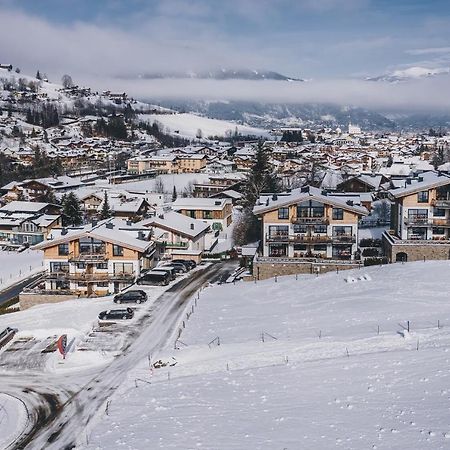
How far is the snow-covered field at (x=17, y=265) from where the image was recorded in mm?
56906

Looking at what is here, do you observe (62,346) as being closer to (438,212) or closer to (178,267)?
(178,267)

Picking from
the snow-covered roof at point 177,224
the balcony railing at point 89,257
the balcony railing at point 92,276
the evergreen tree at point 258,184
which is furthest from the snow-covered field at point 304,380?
the evergreen tree at point 258,184

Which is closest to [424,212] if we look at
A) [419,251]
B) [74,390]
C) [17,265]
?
[419,251]

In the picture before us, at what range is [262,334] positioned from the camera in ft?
92.0

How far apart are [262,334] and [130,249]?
747 inches

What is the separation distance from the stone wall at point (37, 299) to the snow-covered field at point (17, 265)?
1278 cm

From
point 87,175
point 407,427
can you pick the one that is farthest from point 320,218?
point 87,175

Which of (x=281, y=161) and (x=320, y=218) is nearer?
(x=320, y=218)

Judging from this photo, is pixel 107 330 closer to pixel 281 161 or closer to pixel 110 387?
pixel 110 387

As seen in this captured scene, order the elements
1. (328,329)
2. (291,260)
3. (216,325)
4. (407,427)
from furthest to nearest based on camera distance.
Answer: (291,260) < (216,325) < (328,329) < (407,427)

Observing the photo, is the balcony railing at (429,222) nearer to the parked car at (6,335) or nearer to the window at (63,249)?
the window at (63,249)

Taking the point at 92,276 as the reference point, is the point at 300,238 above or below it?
above

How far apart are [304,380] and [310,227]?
83.6 feet

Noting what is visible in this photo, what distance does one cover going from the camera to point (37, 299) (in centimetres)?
4216
